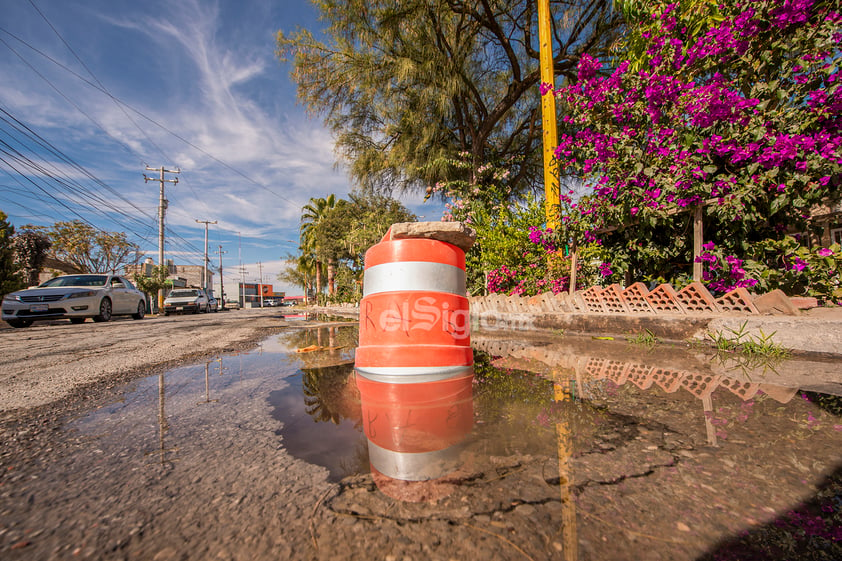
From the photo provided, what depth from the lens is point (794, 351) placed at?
8.80ft

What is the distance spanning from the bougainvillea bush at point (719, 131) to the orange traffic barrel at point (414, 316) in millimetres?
3184

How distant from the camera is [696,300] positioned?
3.59m

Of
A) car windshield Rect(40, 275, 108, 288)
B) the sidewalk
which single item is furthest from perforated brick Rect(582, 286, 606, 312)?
car windshield Rect(40, 275, 108, 288)

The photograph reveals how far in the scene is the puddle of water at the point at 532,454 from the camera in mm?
732

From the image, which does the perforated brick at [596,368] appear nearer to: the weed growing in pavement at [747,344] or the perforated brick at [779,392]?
the perforated brick at [779,392]

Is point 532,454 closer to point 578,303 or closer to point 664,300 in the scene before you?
point 664,300

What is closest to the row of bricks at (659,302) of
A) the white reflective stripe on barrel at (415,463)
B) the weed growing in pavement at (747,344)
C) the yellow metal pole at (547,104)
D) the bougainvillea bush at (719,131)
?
the weed growing in pavement at (747,344)

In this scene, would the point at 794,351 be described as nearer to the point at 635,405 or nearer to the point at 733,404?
the point at 733,404

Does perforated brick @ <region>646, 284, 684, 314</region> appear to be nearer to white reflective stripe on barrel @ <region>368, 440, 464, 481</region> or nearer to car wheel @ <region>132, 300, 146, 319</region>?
white reflective stripe on barrel @ <region>368, 440, 464, 481</region>

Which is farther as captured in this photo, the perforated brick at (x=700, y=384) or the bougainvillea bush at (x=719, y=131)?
the bougainvillea bush at (x=719, y=131)

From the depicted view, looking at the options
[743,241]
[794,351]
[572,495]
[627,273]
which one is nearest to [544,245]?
[627,273]

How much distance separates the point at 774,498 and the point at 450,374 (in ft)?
5.25

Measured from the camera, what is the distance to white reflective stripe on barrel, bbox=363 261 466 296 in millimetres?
2369

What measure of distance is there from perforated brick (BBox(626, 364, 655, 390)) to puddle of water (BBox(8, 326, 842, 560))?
0.03 metres
